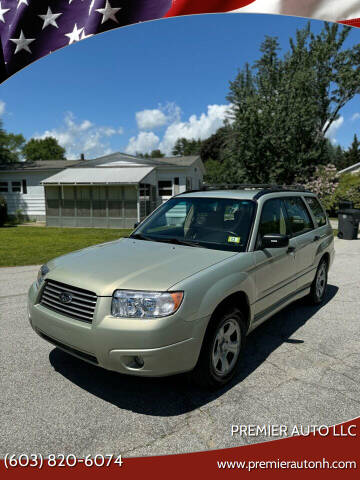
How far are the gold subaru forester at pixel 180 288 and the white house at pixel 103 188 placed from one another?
16.3 metres

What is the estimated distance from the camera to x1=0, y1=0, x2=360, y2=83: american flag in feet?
20.2

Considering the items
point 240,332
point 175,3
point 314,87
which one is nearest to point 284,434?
point 240,332

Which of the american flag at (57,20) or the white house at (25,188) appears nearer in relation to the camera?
the american flag at (57,20)

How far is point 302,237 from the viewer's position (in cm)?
472

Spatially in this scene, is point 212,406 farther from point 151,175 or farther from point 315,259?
point 151,175

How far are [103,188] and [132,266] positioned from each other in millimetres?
18954

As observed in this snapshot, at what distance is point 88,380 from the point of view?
10.6 ft

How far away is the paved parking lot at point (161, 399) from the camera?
96.7 inches

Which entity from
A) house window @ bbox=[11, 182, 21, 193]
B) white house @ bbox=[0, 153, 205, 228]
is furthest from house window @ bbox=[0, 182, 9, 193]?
white house @ bbox=[0, 153, 205, 228]

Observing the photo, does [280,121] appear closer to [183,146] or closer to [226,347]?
[226,347]

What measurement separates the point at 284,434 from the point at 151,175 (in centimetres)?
2080

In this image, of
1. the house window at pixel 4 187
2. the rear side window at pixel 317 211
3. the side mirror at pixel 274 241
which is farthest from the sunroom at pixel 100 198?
the side mirror at pixel 274 241

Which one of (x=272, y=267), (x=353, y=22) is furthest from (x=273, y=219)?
(x=353, y=22)

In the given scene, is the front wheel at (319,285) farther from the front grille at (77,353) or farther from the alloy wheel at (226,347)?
the front grille at (77,353)
